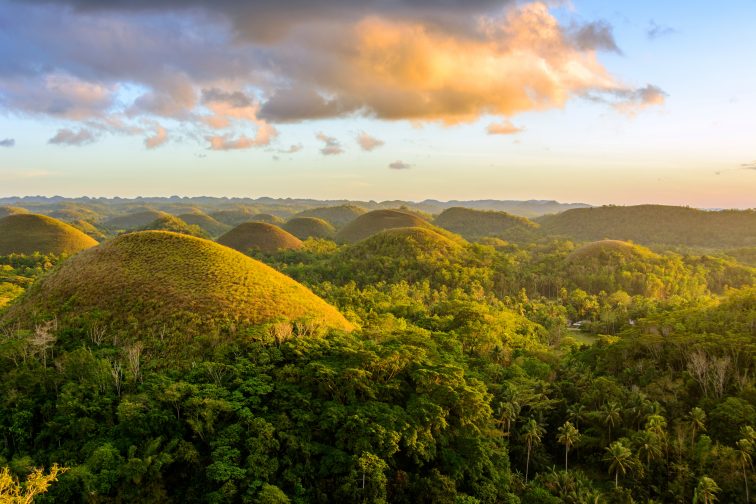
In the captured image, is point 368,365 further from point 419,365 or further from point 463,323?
point 463,323

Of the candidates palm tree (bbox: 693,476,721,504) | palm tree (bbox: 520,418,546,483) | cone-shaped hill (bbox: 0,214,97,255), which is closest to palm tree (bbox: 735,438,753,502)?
palm tree (bbox: 693,476,721,504)

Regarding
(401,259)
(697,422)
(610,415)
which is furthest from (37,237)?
(697,422)

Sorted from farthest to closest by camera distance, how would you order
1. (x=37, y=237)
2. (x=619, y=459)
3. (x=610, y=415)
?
1. (x=37, y=237)
2. (x=610, y=415)
3. (x=619, y=459)

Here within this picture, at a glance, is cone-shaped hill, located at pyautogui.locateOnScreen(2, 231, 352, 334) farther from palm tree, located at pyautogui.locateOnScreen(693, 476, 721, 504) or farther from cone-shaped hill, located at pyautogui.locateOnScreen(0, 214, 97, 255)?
cone-shaped hill, located at pyautogui.locateOnScreen(0, 214, 97, 255)

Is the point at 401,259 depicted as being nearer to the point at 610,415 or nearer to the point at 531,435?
the point at 531,435

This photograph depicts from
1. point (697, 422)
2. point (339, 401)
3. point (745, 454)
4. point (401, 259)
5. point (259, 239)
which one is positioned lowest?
point (745, 454)

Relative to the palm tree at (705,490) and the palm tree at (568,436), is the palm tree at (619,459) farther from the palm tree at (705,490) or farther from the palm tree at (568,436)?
the palm tree at (705,490)

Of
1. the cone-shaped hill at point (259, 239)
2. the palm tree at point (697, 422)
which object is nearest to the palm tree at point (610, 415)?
the palm tree at point (697, 422)

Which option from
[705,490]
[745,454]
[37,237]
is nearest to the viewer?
[705,490]

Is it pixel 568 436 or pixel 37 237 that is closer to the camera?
pixel 568 436
